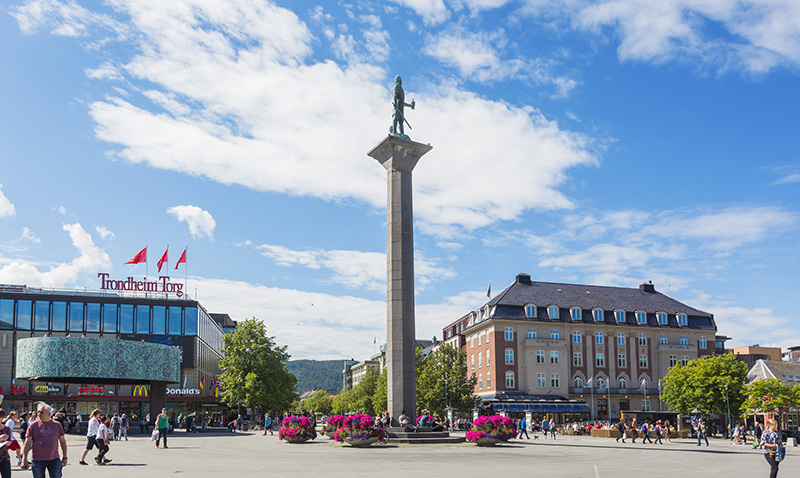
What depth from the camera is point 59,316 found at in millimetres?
86438

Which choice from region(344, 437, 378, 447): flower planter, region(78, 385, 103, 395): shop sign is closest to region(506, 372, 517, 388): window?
region(78, 385, 103, 395): shop sign

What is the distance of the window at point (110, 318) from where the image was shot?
289 feet

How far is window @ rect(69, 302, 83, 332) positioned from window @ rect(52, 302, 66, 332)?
0.65 meters

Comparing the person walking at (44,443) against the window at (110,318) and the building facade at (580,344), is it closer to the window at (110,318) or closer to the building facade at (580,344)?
the building facade at (580,344)

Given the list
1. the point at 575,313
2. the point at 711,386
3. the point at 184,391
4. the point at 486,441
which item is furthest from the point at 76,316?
the point at 711,386

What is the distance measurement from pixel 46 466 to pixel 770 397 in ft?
203

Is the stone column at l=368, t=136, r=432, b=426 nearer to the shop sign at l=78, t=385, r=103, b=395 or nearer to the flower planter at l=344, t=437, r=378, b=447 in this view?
the flower planter at l=344, t=437, r=378, b=447

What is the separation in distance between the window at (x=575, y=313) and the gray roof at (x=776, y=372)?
67.0ft

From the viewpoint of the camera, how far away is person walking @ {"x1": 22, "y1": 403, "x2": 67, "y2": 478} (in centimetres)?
1270

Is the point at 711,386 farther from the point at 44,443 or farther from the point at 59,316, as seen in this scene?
the point at 59,316

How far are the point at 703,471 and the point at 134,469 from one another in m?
17.9

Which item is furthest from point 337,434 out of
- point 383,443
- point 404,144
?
point 404,144

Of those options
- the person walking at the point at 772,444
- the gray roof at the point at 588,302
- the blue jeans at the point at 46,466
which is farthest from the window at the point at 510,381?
the blue jeans at the point at 46,466

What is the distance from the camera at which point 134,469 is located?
906 inches
